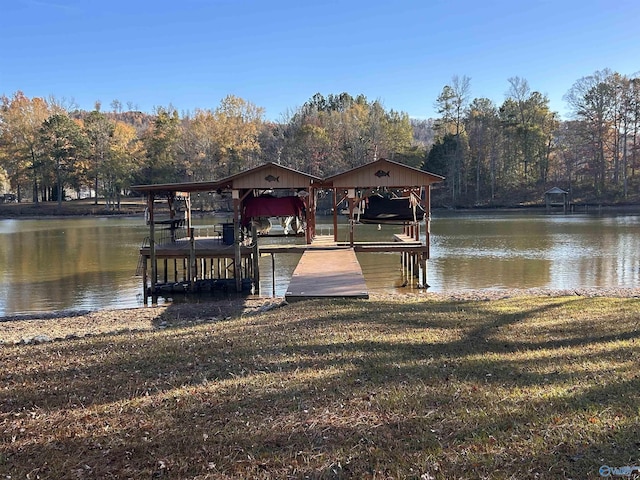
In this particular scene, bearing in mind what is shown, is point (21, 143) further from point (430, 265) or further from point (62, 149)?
point (430, 265)

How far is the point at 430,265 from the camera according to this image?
2178 centimetres

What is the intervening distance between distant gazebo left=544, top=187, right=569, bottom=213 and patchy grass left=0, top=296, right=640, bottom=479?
53363mm

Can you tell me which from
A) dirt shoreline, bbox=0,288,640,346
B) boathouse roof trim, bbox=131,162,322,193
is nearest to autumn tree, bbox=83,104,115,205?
boathouse roof trim, bbox=131,162,322,193

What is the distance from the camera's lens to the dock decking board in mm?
10422

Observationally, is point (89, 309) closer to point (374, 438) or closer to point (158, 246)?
point (158, 246)

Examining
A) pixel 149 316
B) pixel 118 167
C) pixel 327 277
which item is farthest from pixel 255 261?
pixel 118 167

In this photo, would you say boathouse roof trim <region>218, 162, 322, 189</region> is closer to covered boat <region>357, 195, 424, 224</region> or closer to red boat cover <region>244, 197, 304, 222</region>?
red boat cover <region>244, 197, 304, 222</region>

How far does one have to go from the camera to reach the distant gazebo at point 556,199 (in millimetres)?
55062

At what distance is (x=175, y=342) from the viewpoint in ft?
22.0

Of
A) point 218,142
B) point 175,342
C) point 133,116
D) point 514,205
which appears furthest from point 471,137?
point 133,116

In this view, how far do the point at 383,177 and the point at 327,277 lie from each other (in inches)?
253

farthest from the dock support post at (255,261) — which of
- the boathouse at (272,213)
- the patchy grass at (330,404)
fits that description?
the patchy grass at (330,404)

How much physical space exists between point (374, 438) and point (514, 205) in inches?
2376

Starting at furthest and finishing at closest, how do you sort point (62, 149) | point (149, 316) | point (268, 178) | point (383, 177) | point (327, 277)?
point (62, 149) < point (383, 177) < point (268, 178) < point (327, 277) < point (149, 316)
